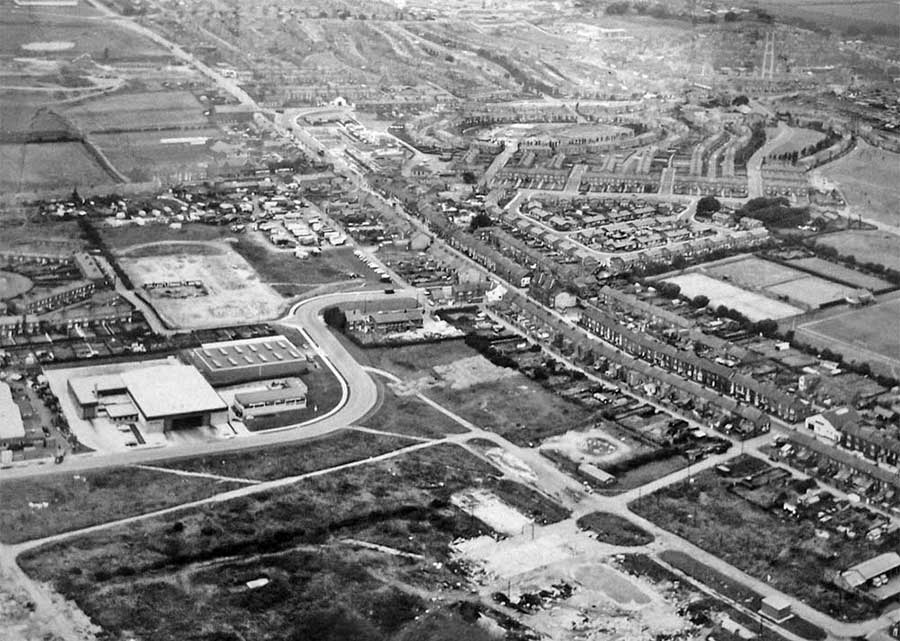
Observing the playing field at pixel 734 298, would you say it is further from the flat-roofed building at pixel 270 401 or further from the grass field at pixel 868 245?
the flat-roofed building at pixel 270 401

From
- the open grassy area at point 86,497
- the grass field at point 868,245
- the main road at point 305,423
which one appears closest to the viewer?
the open grassy area at point 86,497

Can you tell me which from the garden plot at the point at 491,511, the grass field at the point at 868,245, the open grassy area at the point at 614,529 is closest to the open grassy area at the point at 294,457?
the garden plot at the point at 491,511

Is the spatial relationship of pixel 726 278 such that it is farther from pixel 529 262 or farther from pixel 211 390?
pixel 211 390

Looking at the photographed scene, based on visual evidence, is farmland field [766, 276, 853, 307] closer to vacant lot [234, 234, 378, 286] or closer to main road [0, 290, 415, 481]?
vacant lot [234, 234, 378, 286]

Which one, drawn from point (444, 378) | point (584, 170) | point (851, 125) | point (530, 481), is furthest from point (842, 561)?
point (851, 125)

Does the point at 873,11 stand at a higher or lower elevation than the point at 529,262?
higher

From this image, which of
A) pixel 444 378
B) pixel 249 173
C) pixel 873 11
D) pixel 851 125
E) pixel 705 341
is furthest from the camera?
pixel 873 11
